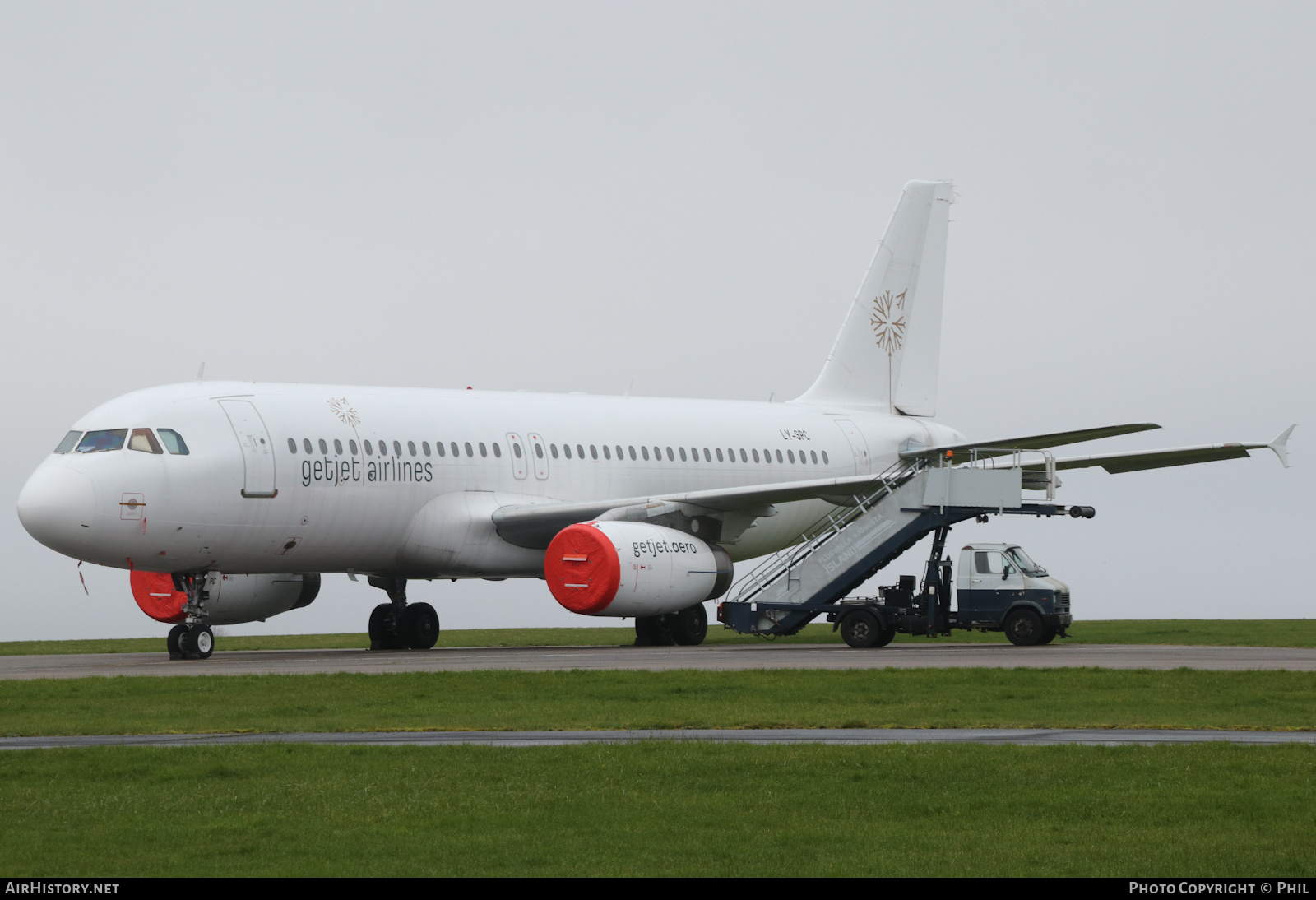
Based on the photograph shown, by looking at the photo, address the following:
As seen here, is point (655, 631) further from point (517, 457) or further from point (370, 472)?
point (370, 472)

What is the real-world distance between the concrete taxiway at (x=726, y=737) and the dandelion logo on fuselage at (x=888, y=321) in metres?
28.2

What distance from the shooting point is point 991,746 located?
559 inches

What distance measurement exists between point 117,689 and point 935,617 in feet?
50.9

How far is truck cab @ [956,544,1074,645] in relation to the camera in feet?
102

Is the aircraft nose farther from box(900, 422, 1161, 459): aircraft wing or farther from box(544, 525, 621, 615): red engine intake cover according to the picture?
box(900, 422, 1161, 459): aircraft wing

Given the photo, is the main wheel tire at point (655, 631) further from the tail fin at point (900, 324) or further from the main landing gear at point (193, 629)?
the tail fin at point (900, 324)

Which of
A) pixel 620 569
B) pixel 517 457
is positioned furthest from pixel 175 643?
pixel 517 457

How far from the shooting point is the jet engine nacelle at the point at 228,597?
32.6 meters

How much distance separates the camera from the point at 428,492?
1245 inches

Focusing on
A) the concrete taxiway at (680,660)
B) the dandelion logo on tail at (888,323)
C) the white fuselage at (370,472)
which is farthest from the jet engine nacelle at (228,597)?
the dandelion logo on tail at (888,323)

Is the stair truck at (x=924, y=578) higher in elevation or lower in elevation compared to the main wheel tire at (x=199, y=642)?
higher

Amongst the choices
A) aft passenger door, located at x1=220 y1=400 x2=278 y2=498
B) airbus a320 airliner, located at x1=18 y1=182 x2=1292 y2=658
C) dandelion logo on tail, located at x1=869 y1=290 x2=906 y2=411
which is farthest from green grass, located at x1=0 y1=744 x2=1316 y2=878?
dandelion logo on tail, located at x1=869 y1=290 x2=906 y2=411

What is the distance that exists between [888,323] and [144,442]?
21.6 m

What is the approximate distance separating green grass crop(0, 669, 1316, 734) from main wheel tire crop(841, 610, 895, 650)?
8.37 metres
